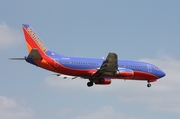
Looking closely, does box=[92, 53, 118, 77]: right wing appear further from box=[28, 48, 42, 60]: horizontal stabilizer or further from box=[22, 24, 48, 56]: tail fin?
box=[28, 48, 42, 60]: horizontal stabilizer

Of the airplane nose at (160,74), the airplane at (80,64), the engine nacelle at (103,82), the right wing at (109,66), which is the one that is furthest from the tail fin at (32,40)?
the airplane nose at (160,74)

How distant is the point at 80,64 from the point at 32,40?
26.9 feet

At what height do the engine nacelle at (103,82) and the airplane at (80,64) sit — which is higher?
the airplane at (80,64)

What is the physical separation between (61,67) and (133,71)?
12623 mm

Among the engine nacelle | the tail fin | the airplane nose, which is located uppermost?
A: the tail fin

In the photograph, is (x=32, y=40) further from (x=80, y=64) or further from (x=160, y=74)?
(x=160, y=74)

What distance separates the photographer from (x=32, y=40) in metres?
71.6

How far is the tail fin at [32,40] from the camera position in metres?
71.1

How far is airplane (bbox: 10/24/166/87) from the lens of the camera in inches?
2699

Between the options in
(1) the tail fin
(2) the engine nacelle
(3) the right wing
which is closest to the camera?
(3) the right wing

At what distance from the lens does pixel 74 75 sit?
7188 centimetres

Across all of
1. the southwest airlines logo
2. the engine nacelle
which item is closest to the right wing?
the engine nacelle

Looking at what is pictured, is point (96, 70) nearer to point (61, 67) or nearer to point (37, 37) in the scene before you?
point (61, 67)

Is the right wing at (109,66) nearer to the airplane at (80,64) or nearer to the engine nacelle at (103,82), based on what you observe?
the airplane at (80,64)
